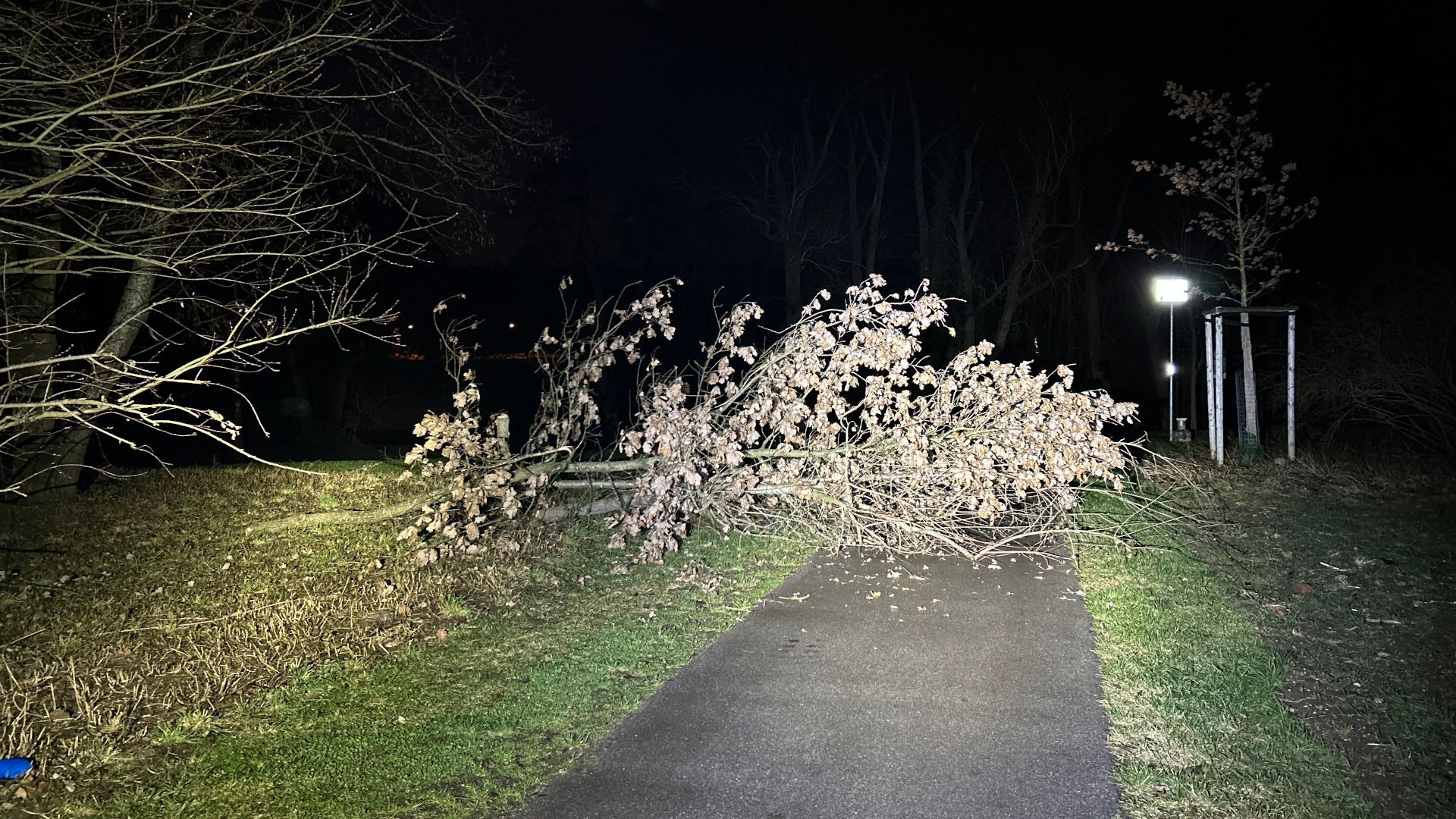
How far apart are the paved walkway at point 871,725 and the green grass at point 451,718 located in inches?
10.6

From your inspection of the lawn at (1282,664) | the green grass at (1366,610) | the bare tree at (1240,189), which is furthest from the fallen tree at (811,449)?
the bare tree at (1240,189)

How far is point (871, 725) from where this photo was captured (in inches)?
177

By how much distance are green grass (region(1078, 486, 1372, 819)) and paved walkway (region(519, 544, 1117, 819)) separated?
153mm

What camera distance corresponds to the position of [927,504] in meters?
8.46

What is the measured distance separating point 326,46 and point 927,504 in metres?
6.16

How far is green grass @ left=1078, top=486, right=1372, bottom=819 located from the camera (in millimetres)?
3725

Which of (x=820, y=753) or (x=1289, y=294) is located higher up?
(x=1289, y=294)

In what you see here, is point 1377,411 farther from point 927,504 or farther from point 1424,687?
point 1424,687

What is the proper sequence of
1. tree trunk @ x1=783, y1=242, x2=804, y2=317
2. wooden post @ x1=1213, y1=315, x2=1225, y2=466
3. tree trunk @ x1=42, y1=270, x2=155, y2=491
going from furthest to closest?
tree trunk @ x1=783, y1=242, x2=804, y2=317 < wooden post @ x1=1213, y1=315, x2=1225, y2=466 < tree trunk @ x1=42, y1=270, x2=155, y2=491

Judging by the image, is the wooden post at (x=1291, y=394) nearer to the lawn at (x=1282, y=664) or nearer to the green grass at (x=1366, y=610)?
the green grass at (x=1366, y=610)

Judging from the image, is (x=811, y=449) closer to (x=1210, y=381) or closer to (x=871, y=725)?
(x=871, y=725)

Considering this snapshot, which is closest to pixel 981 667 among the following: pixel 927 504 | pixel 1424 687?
pixel 1424 687

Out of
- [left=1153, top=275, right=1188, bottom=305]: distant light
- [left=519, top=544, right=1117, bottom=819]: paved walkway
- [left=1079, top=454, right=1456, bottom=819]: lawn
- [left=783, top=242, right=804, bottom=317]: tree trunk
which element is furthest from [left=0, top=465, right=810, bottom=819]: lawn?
[left=783, top=242, right=804, bottom=317]: tree trunk

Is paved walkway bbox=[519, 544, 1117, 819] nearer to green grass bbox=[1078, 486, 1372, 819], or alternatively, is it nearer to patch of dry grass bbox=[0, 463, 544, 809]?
green grass bbox=[1078, 486, 1372, 819]
